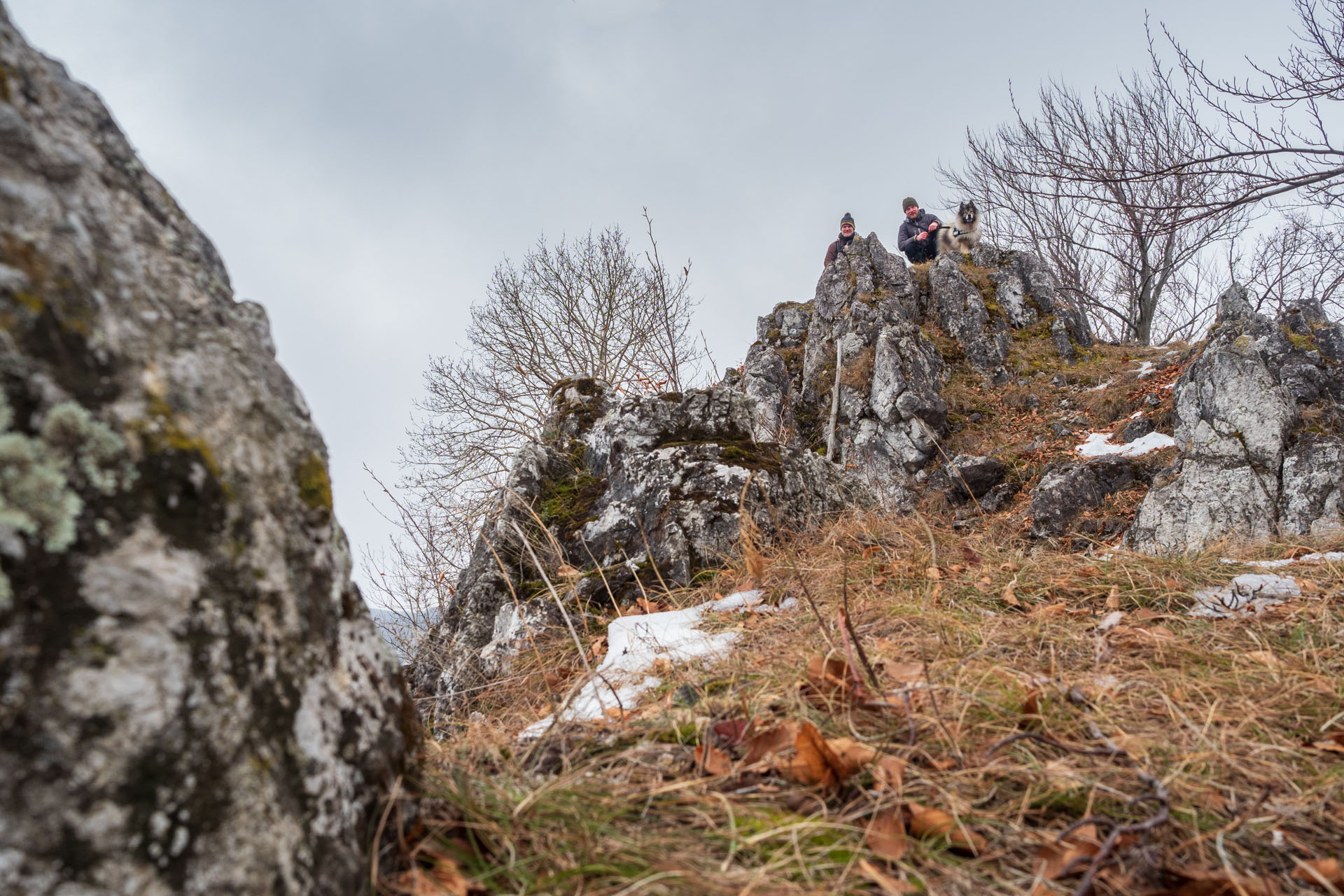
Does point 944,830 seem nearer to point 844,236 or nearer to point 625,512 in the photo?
point 625,512

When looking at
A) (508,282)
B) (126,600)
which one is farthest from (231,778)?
(508,282)

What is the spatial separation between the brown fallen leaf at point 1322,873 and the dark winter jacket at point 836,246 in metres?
13.6

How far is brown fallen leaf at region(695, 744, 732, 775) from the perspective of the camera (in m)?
1.36

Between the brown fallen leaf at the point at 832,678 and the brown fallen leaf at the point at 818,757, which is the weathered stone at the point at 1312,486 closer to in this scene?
the brown fallen leaf at the point at 832,678

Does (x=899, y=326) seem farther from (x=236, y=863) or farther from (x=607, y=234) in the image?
(x=236, y=863)

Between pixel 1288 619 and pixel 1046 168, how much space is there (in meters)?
4.03

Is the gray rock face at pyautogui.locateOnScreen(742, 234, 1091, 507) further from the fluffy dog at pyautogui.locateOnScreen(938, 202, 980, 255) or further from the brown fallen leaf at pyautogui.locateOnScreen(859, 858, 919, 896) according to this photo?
the brown fallen leaf at pyautogui.locateOnScreen(859, 858, 919, 896)

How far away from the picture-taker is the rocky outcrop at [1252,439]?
6.79m

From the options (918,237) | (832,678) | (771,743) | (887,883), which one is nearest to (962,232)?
(918,237)

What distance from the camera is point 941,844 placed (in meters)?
1.12

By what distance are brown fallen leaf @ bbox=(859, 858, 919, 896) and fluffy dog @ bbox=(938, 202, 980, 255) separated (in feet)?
52.2

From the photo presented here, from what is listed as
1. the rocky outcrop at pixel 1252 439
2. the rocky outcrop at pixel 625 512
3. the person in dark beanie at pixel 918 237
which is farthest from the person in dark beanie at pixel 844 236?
the rocky outcrop at pixel 625 512

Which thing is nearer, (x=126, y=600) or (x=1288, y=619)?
(x=126, y=600)

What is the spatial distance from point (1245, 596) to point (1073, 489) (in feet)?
22.2
